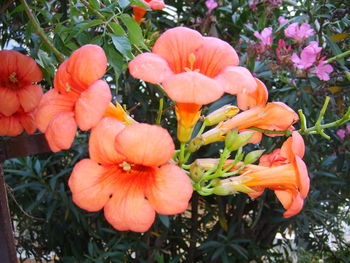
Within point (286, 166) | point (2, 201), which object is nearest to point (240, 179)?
point (286, 166)

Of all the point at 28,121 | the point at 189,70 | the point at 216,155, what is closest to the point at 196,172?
the point at 189,70

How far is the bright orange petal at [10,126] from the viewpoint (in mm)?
925

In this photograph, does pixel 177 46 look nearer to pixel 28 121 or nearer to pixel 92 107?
pixel 92 107

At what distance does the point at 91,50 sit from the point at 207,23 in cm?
202

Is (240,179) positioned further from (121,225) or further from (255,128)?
(121,225)

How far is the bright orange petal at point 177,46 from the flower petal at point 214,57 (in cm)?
1

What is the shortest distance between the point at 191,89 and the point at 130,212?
7.8 inches

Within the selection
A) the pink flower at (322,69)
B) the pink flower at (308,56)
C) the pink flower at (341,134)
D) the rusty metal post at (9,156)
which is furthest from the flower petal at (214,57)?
the pink flower at (341,134)

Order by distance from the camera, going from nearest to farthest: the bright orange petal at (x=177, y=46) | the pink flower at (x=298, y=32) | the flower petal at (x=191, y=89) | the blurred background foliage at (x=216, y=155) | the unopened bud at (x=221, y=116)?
1. the flower petal at (x=191, y=89)
2. the bright orange petal at (x=177, y=46)
3. the unopened bud at (x=221, y=116)
4. the pink flower at (x=298, y=32)
5. the blurred background foliage at (x=216, y=155)

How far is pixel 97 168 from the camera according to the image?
0.58 m

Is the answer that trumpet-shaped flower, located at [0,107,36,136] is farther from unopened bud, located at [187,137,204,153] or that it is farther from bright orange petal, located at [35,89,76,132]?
unopened bud, located at [187,137,204,153]

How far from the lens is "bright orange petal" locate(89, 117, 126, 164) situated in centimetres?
54

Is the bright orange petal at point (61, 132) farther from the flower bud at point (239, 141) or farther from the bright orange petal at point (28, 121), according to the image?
the bright orange petal at point (28, 121)

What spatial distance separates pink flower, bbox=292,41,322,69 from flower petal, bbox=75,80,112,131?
1.33 metres
